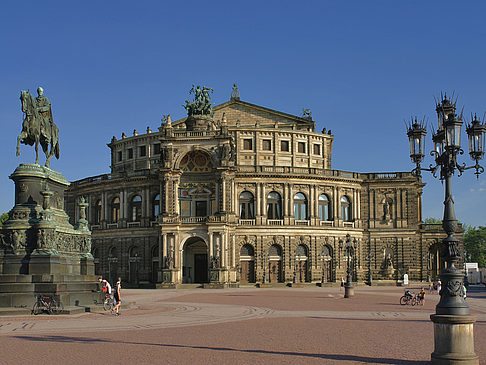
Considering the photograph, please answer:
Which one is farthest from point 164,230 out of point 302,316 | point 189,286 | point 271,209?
point 302,316

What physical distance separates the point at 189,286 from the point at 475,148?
2114 inches

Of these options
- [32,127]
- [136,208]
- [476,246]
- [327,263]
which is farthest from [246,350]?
[476,246]

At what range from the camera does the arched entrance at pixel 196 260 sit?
241 feet

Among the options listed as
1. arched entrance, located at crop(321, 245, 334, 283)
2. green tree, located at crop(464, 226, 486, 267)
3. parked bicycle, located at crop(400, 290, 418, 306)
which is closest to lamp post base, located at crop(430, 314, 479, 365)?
parked bicycle, located at crop(400, 290, 418, 306)

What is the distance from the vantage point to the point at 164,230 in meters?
69.8

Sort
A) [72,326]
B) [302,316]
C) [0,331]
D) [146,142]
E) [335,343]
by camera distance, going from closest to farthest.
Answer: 1. [335,343]
2. [0,331]
3. [72,326]
4. [302,316]
5. [146,142]

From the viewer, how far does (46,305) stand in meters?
26.5

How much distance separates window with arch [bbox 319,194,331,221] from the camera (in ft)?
253

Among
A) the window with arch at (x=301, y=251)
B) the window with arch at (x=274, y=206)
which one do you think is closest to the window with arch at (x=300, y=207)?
the window with arch at (x=274, y=206)

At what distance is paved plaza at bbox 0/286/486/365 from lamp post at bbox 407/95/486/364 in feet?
4.65

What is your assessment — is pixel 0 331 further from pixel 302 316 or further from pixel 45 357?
Result: pixel 302 316

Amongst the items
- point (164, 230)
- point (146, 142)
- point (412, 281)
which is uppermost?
point (146, 142)

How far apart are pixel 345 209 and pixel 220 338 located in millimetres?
60652

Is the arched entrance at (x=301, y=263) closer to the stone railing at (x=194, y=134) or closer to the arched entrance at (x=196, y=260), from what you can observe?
the arched entrance at (x=196, y=260)
